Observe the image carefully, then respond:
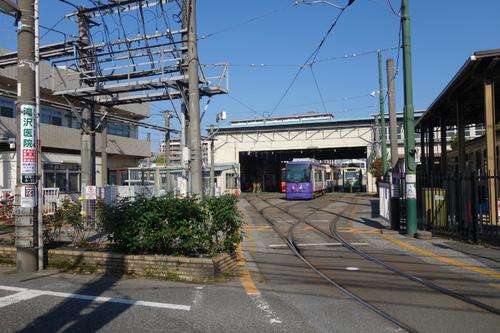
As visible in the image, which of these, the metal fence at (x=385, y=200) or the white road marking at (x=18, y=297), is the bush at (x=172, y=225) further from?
the metal fence at (x=385, y=200)

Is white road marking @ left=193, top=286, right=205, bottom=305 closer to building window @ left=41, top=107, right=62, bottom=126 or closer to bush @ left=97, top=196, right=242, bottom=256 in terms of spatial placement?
bush @ left=97, top=196, right=242, bottom=256

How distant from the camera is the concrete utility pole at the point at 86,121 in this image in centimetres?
1909

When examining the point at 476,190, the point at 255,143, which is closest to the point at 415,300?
the point at 476,190

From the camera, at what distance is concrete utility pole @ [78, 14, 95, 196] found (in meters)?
19.1

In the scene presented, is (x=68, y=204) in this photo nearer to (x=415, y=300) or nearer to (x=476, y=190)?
(x=415, y=300)

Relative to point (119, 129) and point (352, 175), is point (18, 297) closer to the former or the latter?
point (119, 129)

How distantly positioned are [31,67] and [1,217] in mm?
5144

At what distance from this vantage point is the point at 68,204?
10594mm

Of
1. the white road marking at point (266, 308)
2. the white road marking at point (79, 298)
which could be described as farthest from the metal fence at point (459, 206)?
the white road marking at point (79, 298)

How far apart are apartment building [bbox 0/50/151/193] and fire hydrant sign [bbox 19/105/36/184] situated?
15.2 m

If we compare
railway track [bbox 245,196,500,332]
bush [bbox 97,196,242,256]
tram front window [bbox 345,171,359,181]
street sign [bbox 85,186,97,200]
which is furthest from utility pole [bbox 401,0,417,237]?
tram front window [bbox 345,171,359,181]

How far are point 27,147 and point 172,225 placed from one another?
3031mm

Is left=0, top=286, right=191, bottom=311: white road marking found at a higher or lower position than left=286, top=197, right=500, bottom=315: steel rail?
higher

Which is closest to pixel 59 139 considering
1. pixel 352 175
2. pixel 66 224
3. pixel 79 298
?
pixel 66 224
